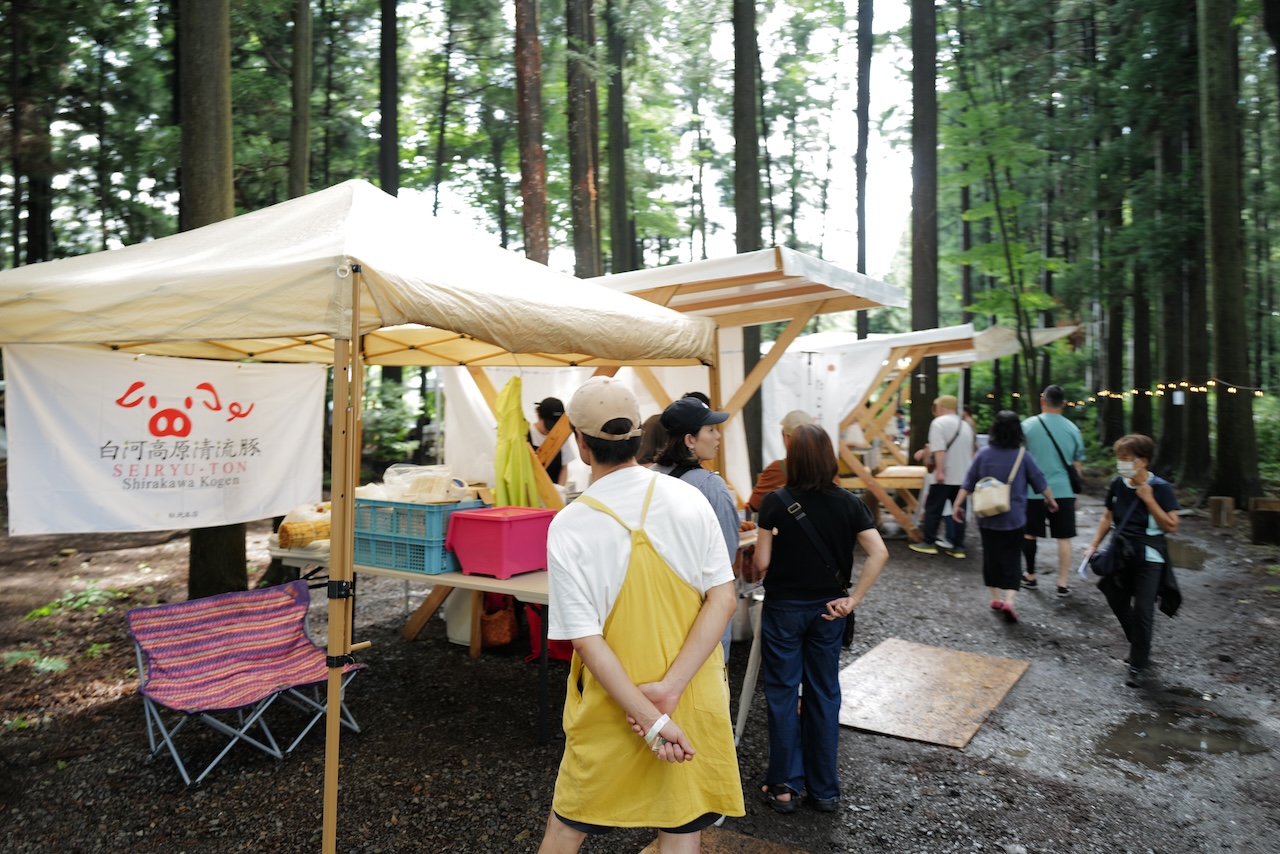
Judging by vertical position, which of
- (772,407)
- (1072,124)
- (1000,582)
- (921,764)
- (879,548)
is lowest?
(921,764)

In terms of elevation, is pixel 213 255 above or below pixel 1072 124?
below

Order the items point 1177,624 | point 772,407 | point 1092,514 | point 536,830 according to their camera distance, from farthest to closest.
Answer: point 1092,514, point 772,407, point 1177,624, point 536,830

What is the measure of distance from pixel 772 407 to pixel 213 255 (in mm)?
6550

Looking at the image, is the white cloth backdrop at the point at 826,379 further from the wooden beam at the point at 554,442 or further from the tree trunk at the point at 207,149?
the tree trunk at the point at 207,149

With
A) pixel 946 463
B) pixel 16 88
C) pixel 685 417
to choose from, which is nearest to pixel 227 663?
pixel 685 417

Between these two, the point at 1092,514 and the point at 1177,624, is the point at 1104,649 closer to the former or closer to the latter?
the point at 1177,624

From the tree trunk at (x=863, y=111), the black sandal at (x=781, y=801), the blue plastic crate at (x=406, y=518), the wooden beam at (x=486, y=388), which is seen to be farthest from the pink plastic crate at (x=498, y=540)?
the tree trunk at (x=863, y=111)

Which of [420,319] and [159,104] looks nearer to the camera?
[420,319]

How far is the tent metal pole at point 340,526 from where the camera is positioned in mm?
3057

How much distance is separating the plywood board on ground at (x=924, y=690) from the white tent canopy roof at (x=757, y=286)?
9.17ft

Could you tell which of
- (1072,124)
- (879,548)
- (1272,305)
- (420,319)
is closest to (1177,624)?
(879,548)

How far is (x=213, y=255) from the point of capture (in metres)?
3.64

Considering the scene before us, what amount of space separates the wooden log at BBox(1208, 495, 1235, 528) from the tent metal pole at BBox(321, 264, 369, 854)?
12770 mm

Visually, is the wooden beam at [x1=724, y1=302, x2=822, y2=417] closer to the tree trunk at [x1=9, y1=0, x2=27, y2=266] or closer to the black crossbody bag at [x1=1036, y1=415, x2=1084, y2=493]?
the black crossbody bag at [x1=1036, y1=415, x2=1084, y2=493]
